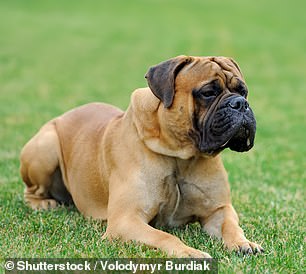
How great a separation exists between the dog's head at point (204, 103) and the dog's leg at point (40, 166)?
5.42 feet

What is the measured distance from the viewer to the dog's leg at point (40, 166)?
20.4 ft

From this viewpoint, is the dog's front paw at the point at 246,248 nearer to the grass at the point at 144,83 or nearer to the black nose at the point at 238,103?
the grass at the point at 144,83

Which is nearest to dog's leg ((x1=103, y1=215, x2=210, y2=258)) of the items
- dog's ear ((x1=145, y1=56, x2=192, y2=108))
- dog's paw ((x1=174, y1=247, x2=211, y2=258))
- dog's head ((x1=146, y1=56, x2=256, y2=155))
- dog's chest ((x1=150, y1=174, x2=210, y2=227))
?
dog's paw ((x1=174, y1=247, x2=211, y2=258))

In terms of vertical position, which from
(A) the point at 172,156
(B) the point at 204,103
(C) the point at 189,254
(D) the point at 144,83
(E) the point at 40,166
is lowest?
(D) the point at 144,83

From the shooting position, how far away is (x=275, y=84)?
1730 centimetres

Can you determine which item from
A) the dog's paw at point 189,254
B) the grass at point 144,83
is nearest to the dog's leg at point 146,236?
the dog's paw at point 189,254

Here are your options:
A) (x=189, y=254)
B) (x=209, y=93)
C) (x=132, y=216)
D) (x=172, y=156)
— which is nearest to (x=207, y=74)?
(x=209, y=93)

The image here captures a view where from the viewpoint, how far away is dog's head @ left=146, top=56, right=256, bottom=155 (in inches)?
184

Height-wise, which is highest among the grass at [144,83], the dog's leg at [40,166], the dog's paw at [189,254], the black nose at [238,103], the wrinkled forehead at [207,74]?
the wrinkled forehead at [207,74]

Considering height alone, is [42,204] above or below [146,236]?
below

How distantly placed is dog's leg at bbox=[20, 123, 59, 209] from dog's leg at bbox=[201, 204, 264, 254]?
167 centimetres

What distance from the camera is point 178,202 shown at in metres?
5.19

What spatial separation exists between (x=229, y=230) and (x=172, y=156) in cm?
69

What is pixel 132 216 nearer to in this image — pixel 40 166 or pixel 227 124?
pixel 227 124
